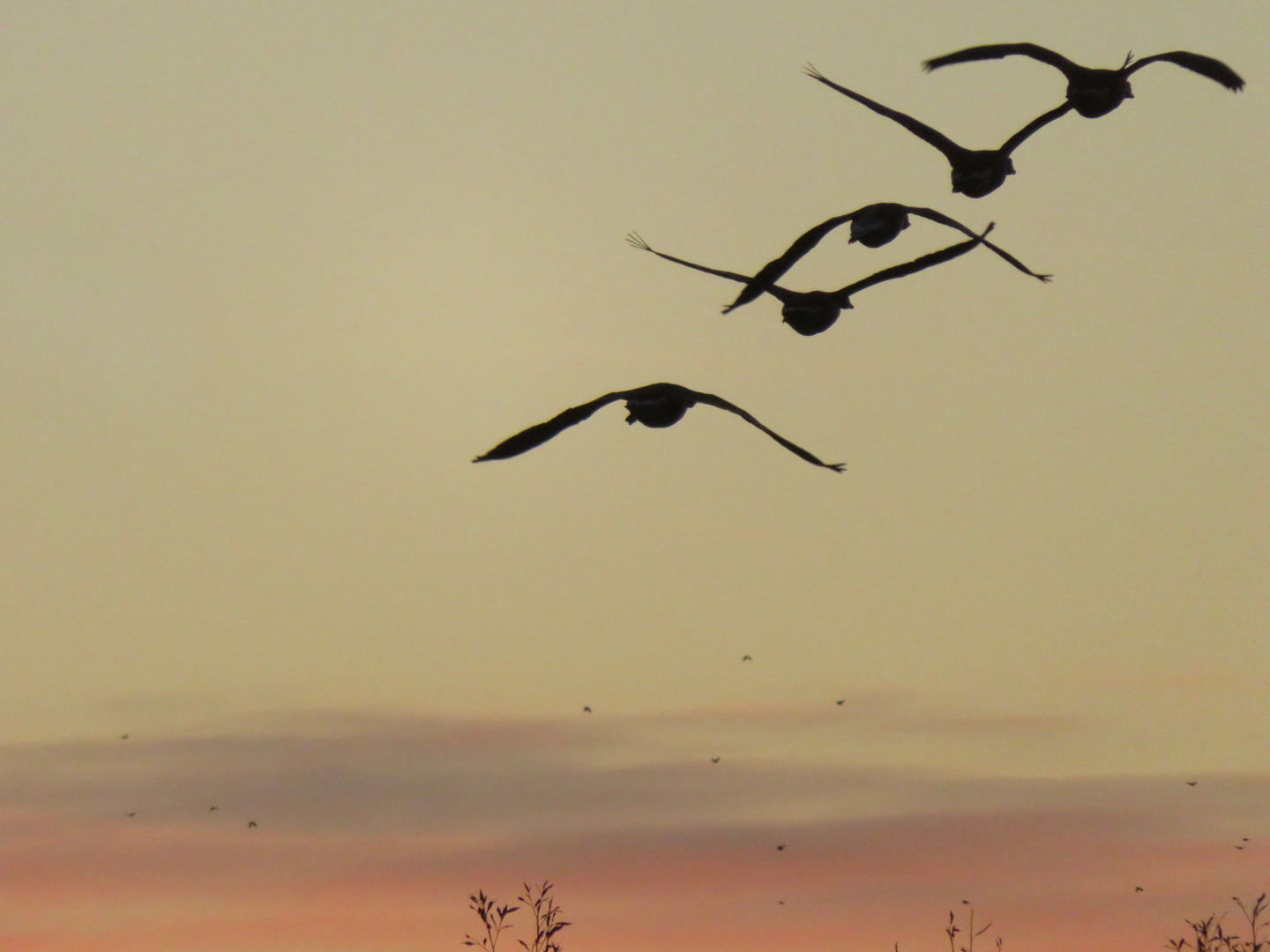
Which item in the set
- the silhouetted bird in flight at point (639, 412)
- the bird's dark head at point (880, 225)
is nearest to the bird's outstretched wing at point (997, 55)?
the bird's dark head at point (880, 225)

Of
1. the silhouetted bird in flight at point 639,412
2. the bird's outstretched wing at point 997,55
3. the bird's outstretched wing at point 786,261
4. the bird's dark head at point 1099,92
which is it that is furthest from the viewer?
the bird's outstretched wing at point 997,55

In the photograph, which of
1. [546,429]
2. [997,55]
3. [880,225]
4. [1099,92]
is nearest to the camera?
[546,429]

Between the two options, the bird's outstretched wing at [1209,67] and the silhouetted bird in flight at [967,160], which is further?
the bird's outstretched wing at [1209,67]

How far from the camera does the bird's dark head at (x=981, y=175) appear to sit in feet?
41.9

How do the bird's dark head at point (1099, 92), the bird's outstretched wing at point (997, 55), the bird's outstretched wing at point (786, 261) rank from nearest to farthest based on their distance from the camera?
the bird's outstretched wing at point (786, 261) < the bird's dark head at point (1099, 92) < the bird's outstretched wing at point (997, 55)

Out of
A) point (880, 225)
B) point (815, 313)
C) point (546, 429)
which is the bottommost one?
point (546, 429)

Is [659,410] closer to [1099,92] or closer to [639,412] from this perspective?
[639,412]

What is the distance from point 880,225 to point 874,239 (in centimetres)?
12

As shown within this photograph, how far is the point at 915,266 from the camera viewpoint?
12664mm

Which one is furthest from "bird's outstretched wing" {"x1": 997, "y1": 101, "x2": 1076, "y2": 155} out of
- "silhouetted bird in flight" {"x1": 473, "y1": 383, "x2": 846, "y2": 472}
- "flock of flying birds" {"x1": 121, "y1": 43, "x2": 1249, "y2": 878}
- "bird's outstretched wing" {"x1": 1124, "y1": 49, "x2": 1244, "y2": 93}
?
"silhouetted bird in flight" {"x1": 473, "y1": 383, "x2": 846, "y2": 472}

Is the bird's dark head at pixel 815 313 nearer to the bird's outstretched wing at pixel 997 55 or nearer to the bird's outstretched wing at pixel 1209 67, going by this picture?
the bird's outstretched wing at pixel 997 55

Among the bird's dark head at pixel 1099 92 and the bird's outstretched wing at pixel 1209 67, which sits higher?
the bird's outstretched wing at pixel 1209 67

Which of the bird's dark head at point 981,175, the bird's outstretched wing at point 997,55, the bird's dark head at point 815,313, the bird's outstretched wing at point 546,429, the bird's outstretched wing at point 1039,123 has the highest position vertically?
the bird's outstretched wing at point 997,55

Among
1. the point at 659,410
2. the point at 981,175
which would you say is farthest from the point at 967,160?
the point at 659,410
